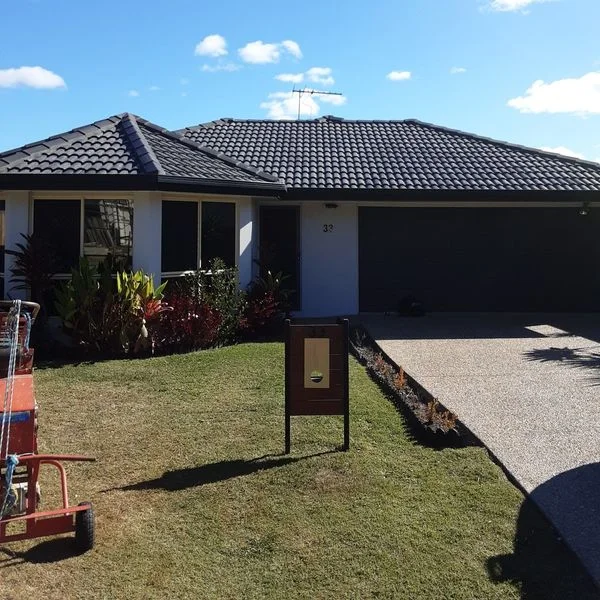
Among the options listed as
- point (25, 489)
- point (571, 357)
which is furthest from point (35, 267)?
point (571, 357)

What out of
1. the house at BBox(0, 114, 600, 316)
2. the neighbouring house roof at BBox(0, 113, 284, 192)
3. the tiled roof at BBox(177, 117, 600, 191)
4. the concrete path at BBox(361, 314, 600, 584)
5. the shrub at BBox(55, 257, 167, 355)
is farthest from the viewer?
the tiled roof at BBox(177, 117, 600, 191)

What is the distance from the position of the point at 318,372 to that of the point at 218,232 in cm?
669

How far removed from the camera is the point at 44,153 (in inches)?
423

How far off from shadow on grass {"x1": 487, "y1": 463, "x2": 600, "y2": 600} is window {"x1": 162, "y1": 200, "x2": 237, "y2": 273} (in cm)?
761

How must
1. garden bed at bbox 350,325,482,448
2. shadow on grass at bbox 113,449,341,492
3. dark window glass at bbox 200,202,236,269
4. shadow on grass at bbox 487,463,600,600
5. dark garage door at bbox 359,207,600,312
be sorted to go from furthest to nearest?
dark garage door at bbox 359,207,600,312
dark window glass at bbox 200,202,236,269
garden bed at bbox 350,325,482,448
shadow on grass at bbox 113,449,341,492
shadow on grass at bbox 487,463,600,600

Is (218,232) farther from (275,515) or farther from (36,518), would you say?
(36,518)

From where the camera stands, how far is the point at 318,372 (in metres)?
5.61

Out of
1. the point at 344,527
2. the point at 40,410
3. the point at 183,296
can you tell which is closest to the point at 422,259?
the point at 183,296

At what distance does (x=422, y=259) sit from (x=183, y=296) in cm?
609

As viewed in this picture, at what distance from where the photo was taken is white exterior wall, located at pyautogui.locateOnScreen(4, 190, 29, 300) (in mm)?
10352

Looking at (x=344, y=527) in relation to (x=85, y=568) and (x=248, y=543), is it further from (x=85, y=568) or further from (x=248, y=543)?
(x=85, y=568)

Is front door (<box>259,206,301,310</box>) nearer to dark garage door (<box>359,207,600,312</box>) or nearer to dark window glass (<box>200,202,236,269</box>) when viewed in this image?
dark garage door (<box>359,207,600,312</box>)

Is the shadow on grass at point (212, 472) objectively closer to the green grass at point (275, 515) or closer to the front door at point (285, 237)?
the green grass at point (275, 515)

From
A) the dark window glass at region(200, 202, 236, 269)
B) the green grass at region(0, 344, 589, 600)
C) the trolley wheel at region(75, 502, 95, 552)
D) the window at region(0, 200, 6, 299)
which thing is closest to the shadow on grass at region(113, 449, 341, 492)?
the green grass at region(0, 344, 589, 600)
